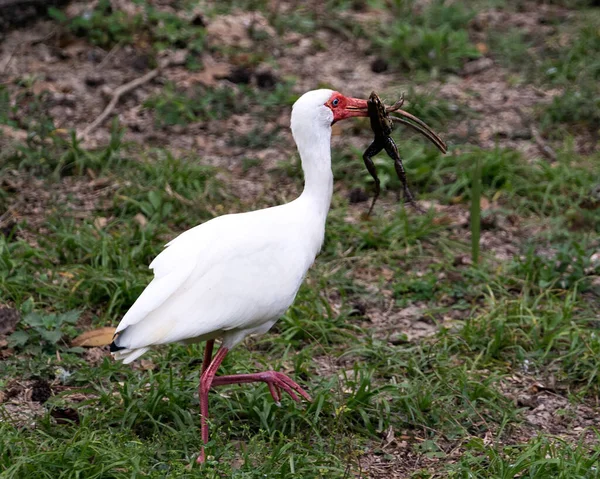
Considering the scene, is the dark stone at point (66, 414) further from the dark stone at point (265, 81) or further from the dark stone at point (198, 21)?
the dark stone at point (198, 21)

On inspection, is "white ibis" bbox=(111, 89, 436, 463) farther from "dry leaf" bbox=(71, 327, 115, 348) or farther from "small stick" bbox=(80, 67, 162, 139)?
"small stick" bbox=(80, 67, 162, 139)

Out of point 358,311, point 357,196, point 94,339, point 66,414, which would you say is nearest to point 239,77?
point 357,196

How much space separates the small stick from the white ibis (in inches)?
111

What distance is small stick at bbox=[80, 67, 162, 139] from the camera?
6715 mm

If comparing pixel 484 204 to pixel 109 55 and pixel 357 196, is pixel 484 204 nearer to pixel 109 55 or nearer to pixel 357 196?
pixel 357 196

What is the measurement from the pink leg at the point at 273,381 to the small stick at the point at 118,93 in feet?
9.60

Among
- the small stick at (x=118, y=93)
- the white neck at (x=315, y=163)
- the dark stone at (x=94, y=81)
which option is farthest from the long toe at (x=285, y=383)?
the dark stone at (x=94, y=81)

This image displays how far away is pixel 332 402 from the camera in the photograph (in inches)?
167

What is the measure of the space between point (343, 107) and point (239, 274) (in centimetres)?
93

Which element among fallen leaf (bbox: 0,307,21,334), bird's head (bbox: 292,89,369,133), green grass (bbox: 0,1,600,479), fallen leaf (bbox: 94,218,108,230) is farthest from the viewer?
fallen leaf (bbox: 94,218,108,230)

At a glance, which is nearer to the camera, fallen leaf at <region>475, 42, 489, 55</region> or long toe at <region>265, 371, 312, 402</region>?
long toe at <region>265, 371, 312, 402</region>

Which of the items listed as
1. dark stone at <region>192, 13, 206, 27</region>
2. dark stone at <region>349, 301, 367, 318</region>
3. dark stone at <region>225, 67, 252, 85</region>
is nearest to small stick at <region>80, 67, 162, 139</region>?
dark stone at <region>225, 67, 252, 85</region>

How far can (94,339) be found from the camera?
4742 mm

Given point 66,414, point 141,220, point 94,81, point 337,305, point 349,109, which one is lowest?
point 337,305
